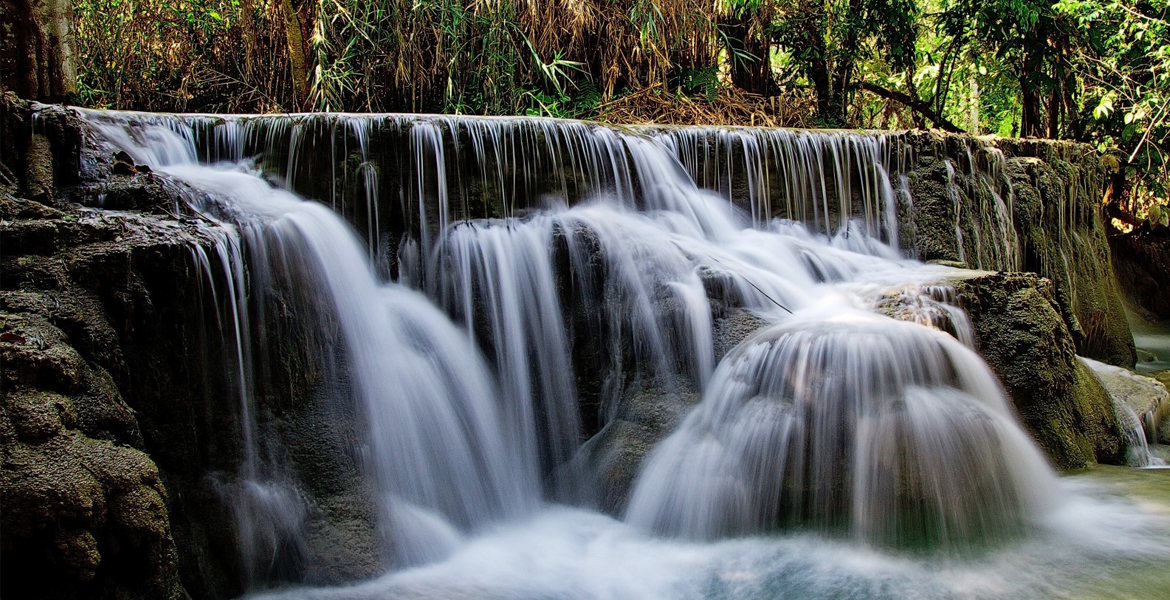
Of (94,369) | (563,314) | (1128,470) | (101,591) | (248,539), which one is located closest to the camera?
(101,591)

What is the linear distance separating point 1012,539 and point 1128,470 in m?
1.42

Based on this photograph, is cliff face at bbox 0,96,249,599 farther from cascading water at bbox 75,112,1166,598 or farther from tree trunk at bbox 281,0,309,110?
tree trunk at bbox 281,0,309,110

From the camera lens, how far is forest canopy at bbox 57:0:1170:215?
24.8 feet

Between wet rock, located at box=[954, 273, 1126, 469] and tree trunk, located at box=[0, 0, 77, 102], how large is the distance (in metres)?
5.02

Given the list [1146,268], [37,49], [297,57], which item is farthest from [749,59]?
[37,49]

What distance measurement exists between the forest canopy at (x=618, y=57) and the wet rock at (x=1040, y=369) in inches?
168

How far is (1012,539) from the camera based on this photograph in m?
3.61

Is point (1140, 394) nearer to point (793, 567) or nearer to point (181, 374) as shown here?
point (793, 567)

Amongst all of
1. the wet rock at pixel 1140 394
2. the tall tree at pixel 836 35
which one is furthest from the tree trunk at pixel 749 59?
the wet rock at pixel 1140 394

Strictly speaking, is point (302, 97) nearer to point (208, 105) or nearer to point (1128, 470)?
point (208, 105)

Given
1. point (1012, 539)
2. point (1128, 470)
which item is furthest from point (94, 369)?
point (1128, 470)

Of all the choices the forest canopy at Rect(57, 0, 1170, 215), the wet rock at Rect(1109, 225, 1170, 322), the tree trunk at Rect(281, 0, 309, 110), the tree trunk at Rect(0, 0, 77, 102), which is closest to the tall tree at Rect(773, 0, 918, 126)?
the forest canopy at Rect(57, 0, 1170, 215)

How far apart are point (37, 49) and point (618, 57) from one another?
523 cm

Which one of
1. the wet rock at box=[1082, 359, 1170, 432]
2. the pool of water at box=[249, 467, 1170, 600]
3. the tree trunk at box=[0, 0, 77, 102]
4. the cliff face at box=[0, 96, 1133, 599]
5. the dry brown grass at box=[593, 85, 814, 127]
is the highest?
the dry brown grass at box=[593, 85, 814, 127]
